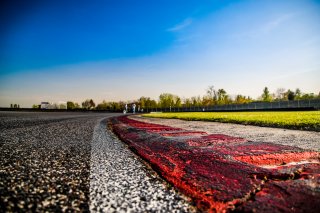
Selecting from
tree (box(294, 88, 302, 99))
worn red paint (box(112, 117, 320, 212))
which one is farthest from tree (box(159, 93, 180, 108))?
worn red paint (box(112, 117, 320, 212))

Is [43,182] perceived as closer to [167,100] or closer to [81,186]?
[81,186]

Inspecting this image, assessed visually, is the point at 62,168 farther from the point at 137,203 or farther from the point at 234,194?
the point at 234,194

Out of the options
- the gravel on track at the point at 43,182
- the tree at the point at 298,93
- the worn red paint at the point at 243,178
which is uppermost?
the tree at the point at 298,93

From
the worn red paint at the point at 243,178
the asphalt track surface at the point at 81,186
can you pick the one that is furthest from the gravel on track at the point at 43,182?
the worn red paint at the point at 243,178

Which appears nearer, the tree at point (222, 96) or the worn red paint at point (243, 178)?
the worn red paint at point (243, 178)

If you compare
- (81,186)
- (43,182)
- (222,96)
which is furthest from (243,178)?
(222,96)

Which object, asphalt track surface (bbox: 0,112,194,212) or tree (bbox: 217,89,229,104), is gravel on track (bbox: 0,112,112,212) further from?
tree (bbox: 217,89,229,104)

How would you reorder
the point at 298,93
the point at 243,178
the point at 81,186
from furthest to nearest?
the point at 298,93 < the point at 243,178 < the point at 81,186

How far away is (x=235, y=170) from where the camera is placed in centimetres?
249

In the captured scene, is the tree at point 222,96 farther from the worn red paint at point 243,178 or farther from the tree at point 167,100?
the worn red paint at point 243,178

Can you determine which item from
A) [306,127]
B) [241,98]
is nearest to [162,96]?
[241,98]

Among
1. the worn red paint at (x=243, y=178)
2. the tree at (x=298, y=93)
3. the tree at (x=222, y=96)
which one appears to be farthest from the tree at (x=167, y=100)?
the worn red paint at (x=243, y=178)

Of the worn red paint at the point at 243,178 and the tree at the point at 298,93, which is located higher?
the tree at the point at 298,93

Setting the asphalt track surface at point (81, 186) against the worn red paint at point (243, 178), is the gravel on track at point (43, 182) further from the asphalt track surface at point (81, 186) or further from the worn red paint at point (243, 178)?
the worn red paint at point (243, 178)
